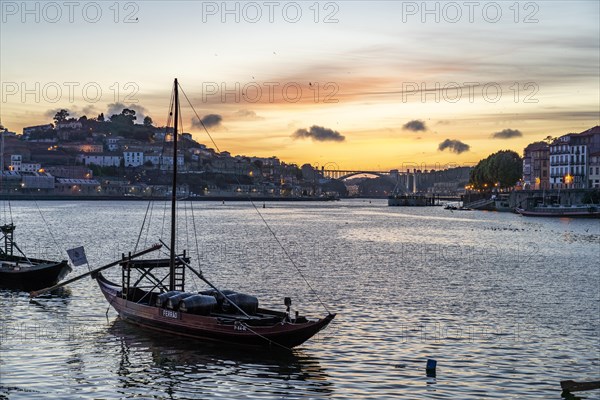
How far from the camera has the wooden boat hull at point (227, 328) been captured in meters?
29.8

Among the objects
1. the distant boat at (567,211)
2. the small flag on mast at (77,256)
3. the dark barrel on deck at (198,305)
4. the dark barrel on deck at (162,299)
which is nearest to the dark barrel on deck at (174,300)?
the dark barrel on deck at (162,299)

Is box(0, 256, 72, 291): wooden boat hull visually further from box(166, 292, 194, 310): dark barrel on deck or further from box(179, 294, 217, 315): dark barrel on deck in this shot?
box(179, 294, 217, 315): dark barrel on deck

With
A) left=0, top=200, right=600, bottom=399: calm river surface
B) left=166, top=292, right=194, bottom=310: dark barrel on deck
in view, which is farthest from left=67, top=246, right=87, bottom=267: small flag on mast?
left=166, top=292, right=194, bottom=310: dark barrel on deck

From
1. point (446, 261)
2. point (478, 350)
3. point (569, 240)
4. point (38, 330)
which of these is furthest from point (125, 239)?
point (478, 350)

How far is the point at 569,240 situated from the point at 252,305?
247ft

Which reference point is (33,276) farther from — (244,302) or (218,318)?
(218,318)

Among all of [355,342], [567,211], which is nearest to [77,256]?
[355,342]

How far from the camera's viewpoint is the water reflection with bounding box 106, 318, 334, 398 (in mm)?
26375

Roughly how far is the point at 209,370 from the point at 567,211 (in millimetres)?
149893

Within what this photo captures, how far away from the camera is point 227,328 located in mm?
30766

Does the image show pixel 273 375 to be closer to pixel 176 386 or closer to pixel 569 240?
pixel 176 386

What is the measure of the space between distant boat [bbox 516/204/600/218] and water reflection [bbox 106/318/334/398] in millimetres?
142089

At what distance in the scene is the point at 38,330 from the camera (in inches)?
1377

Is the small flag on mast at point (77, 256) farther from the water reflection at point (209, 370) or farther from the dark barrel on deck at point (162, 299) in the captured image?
the dark barrel on deck at point (162, 299)
